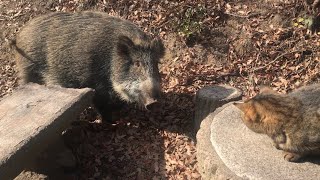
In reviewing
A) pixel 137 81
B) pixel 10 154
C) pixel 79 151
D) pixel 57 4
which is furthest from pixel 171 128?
pixel 57 4

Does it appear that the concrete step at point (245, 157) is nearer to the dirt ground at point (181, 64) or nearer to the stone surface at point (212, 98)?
the stone surface at point (212, 98)

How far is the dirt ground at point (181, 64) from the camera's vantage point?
225 inches

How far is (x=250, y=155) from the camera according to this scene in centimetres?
401

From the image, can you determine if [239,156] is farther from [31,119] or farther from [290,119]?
[31,119]

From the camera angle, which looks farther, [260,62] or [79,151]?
[260,62]

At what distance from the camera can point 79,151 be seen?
5859 mm

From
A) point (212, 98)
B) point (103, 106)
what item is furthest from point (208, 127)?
point (103, 106)

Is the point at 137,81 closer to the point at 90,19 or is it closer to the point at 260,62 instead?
the point at 90,19

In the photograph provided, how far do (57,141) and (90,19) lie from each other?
1646 millimetres

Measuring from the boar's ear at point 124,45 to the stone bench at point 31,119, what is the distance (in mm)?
799

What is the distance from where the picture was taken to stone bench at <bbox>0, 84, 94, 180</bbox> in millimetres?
4371

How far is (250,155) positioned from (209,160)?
1.20 feet

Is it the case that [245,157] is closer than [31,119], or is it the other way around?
[245,157]

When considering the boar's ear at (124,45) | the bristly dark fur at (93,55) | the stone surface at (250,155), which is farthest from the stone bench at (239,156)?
the boar's ear at (124,45)
